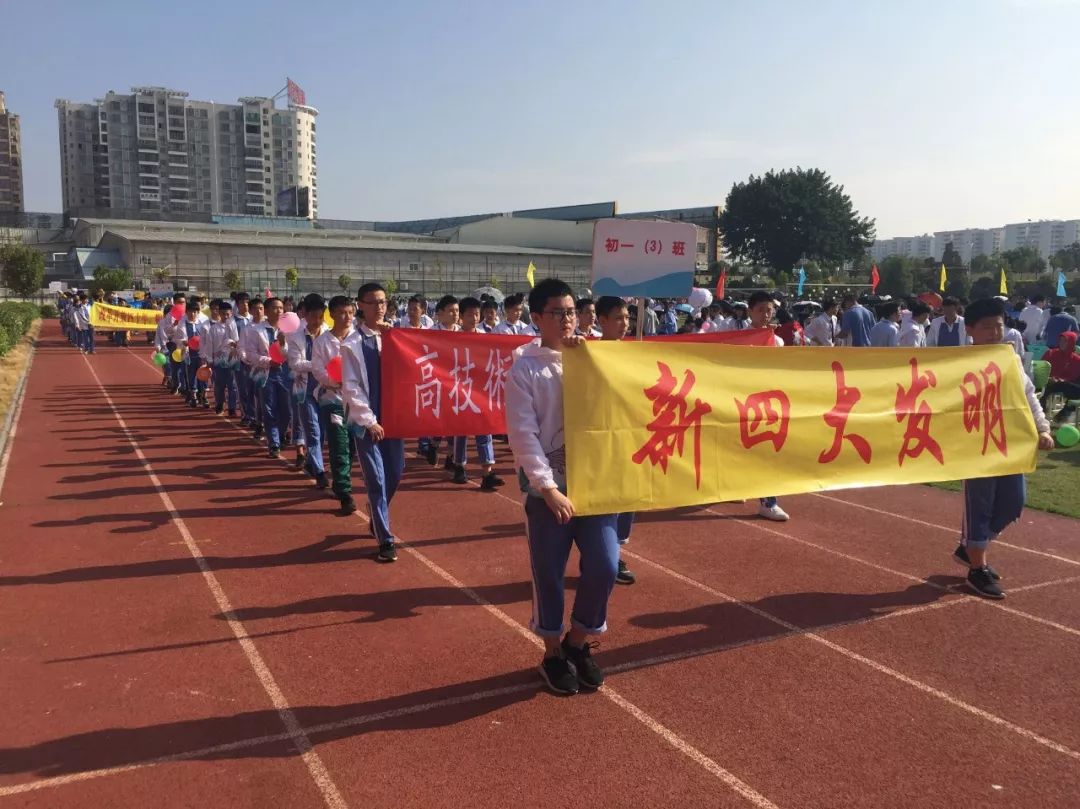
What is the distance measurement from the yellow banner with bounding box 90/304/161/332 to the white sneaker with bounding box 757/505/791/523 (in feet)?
75.9

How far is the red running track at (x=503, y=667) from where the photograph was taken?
11.3 feet

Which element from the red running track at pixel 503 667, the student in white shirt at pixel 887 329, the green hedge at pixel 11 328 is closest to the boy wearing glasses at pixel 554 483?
the red running track at pixel 503 667

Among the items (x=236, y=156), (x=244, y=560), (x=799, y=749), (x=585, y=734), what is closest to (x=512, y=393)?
(x=585, y=734)

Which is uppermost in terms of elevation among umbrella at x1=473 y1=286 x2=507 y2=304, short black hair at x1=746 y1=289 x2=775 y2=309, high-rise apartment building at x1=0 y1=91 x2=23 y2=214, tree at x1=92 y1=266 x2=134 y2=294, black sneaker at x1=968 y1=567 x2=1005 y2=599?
high-rise apartment building at x1=0 y1=91 x2=23 y2=214

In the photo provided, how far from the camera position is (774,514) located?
758cm

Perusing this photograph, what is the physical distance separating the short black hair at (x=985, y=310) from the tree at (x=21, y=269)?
162ft

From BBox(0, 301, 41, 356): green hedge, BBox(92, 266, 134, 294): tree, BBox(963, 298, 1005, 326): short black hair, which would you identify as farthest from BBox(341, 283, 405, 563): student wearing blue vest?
BBox(92, 266, 134, 294): tree

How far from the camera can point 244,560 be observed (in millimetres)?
6352

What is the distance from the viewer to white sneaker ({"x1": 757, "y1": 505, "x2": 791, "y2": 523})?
7578 mm

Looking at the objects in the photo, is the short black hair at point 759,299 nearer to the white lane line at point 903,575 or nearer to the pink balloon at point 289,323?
the white lane line at point 903,575

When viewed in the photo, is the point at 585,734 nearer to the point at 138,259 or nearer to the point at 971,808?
the point at 971,808

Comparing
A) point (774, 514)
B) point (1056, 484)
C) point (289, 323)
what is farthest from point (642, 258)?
point (1056, 484)

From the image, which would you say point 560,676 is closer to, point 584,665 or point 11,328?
point 584,665

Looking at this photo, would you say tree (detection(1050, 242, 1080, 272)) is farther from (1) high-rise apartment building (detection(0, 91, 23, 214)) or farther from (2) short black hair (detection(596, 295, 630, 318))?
(1) high-rise apartment building (detection(0, 91, 23, 214))
